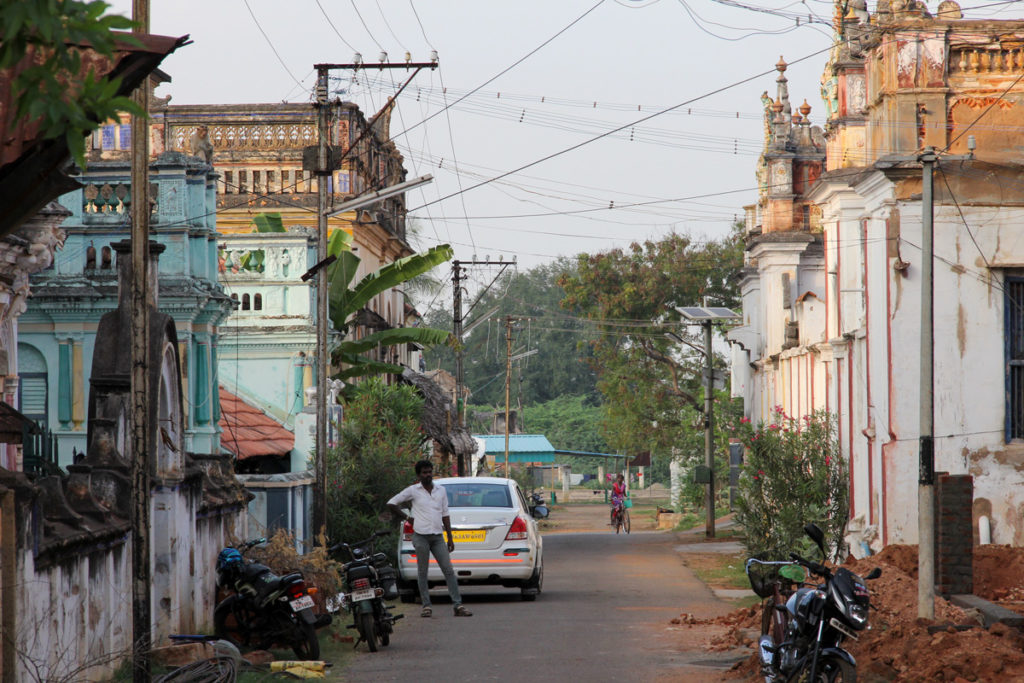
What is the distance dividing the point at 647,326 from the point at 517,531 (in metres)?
35.6

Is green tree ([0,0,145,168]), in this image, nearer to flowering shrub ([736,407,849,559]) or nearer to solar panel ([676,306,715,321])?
flowering shrub ([736,407,849,559])

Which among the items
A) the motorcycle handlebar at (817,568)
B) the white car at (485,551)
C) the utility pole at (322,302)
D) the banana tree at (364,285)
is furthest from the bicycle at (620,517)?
the motorcycle handlebar at (817,568)

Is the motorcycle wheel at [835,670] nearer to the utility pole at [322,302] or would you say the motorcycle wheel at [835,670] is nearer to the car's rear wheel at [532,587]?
the car's rear wheel at [532,587]

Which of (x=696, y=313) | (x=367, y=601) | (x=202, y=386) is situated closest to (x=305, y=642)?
(x=367, y=601)

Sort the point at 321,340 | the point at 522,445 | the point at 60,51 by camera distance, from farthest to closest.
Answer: the point at 522,445 < the point at 321,340 < the point at 60,51

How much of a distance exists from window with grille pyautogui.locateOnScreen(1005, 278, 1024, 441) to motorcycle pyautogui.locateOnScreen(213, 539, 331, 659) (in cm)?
972

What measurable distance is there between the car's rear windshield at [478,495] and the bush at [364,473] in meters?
3.74

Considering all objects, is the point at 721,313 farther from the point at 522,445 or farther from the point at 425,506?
the point at 522,445

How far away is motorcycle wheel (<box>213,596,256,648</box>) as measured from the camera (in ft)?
43.8

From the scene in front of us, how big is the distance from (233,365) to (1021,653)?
19.7m

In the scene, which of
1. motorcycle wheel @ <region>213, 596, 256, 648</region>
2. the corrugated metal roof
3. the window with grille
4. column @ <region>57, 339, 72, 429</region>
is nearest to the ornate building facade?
the window with grille

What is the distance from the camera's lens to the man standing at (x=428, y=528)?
16766 mm

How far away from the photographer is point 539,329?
92.4m

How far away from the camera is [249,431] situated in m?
26.0
